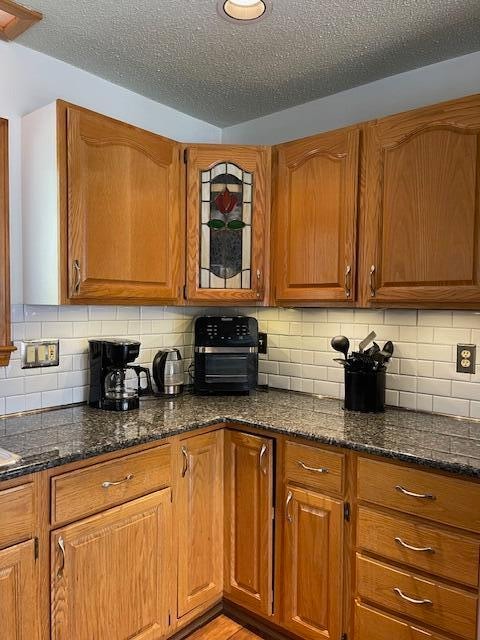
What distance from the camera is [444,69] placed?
2.02 meters

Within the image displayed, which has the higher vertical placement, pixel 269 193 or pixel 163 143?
pixel 163 143

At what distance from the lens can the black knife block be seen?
6.79 ft

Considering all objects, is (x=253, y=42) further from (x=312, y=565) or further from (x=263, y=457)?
(x=312, y=565)

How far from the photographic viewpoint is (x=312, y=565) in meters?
1.80

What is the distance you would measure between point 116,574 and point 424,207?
68.8 inches

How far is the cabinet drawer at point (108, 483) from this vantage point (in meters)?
1.51

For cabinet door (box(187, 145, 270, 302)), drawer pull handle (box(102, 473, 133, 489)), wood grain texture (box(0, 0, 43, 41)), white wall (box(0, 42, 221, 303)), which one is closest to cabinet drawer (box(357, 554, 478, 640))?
drawer pull handle (box(102, 473, 133, 489))

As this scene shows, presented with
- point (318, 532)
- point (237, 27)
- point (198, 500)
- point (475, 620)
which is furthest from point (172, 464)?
point (237, 27)

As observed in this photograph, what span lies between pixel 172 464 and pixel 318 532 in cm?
61

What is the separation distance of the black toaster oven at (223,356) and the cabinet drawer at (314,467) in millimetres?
616

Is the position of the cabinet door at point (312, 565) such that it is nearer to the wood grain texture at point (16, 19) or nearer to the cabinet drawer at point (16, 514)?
the cabinet drawer at point (16, 514)

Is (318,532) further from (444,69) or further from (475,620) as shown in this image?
(444,69)

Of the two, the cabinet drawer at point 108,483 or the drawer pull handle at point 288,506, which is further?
the drawer pull handle at point 288,506

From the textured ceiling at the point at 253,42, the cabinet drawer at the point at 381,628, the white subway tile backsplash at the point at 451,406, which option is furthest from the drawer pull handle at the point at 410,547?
the textured ceiling at the point at 253,42
